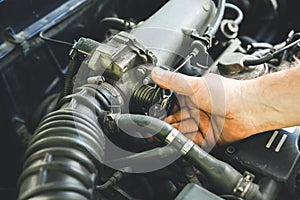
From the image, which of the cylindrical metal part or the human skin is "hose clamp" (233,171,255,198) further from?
the cylindrical metal part

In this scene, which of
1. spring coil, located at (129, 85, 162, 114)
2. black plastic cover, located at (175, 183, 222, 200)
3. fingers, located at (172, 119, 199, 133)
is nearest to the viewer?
black plastic cover, located at (175, 183, 222, 200)

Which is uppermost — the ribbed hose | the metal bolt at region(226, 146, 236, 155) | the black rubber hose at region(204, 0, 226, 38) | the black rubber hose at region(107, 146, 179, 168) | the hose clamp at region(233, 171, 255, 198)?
the ribbed hose

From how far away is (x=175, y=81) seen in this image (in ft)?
3.00

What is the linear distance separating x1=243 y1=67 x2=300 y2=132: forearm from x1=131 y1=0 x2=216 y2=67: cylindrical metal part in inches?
7.7

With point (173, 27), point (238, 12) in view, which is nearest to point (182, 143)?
point (173, 27)

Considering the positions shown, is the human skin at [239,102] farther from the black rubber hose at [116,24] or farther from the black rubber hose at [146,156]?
the black rubber hose at [116,24]

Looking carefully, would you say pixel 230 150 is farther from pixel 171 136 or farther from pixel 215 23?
pixel 215 23

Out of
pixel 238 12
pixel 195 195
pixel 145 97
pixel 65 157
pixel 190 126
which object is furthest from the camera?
pixel 238 12

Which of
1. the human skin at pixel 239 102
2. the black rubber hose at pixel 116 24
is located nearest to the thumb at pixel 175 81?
the human skin at pixel 239 102

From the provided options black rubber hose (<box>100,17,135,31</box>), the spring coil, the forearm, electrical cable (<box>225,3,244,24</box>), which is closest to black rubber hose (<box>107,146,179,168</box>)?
the spring coil

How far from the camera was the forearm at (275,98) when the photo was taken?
938mm

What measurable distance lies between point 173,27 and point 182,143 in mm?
406

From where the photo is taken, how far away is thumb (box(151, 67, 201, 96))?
90cm

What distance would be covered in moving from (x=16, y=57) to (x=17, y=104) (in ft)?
0.41
